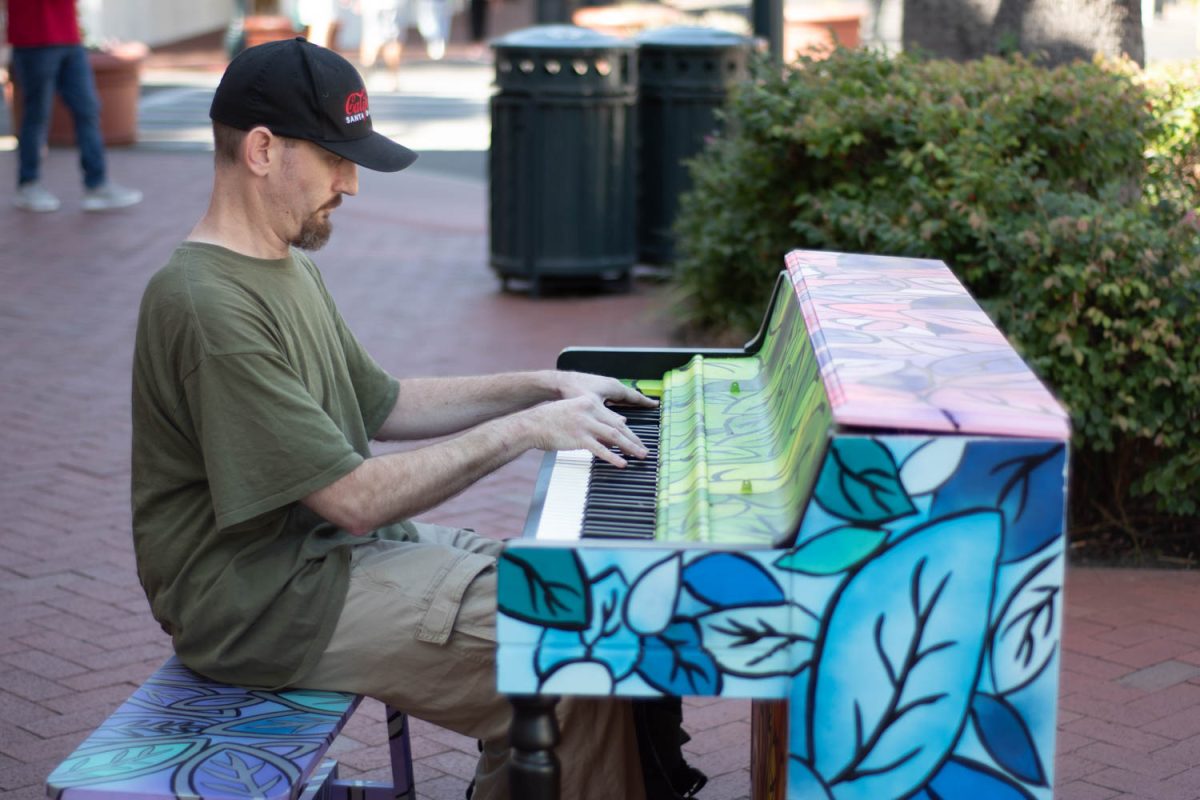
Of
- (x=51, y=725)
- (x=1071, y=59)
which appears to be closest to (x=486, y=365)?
(x=1071, y=59)

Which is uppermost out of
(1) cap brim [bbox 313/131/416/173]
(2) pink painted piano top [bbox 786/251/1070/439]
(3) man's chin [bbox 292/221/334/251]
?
(1) cap brim [bbox 313/131/416/173]

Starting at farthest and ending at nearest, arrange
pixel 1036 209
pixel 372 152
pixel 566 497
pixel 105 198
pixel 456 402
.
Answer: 1. pixel 105 198
2. pixel 1036 209
3. pixel 456 402
4. pixel 372 152
5. pixel 566 497

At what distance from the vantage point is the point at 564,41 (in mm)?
8602

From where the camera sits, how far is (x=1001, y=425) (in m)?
2.06

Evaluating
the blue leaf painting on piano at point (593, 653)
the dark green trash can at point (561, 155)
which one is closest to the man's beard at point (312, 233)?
the blue leaf painting on piano at point (593, 653)

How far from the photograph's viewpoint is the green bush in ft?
15.3

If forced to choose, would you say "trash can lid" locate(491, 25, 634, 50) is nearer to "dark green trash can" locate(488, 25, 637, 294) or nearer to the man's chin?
"dark green trash can" locate(488, 25, 637, 294)

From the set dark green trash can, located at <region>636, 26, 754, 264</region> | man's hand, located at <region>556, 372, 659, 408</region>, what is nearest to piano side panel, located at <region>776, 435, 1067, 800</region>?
man's hand, located at <region>556, 372, 659, 408</region>

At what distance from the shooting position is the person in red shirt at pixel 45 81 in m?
10.5

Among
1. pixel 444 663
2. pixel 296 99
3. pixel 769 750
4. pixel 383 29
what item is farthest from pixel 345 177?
pixel 383 29

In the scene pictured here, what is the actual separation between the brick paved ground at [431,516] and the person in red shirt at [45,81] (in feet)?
1.07

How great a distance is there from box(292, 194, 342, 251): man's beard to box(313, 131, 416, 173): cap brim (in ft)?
0.35

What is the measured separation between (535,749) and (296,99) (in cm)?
115

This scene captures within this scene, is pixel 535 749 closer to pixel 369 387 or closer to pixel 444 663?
pixel 444 663
